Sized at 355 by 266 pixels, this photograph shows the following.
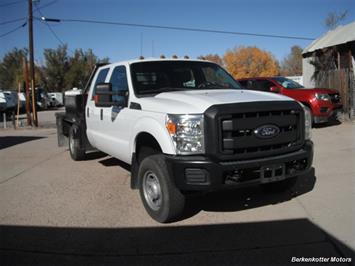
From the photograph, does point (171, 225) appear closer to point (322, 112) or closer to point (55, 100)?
point (322, 112)

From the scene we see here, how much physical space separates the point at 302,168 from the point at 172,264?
6.90 feet

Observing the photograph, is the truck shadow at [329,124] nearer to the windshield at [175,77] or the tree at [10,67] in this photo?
the windshield at [175,77]

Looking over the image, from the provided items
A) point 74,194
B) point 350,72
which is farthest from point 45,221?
point 350,72

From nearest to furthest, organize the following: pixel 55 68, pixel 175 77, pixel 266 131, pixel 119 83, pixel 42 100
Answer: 1. pixel 266 131
2. pixel 175 77
3. pixel 119 83
4. pixel 42 100
5. pixel 55 68

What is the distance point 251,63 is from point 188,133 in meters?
76.8

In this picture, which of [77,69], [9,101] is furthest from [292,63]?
[9,101]

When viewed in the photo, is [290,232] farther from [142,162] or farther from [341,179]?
A: [341,179]

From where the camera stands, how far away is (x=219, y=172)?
4102 millimetres

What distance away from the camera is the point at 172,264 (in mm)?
3678

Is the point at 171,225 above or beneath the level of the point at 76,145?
beneath

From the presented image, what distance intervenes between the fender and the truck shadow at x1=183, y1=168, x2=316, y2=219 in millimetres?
915

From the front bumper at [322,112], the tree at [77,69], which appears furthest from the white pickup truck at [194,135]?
the tree at [77,69]

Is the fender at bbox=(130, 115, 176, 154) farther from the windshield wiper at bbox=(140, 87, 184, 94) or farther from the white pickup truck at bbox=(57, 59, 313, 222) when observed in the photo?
the windshield wiper at bbox=(140, 87, 184, 94)

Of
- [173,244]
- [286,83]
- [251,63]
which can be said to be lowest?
[173,244]
